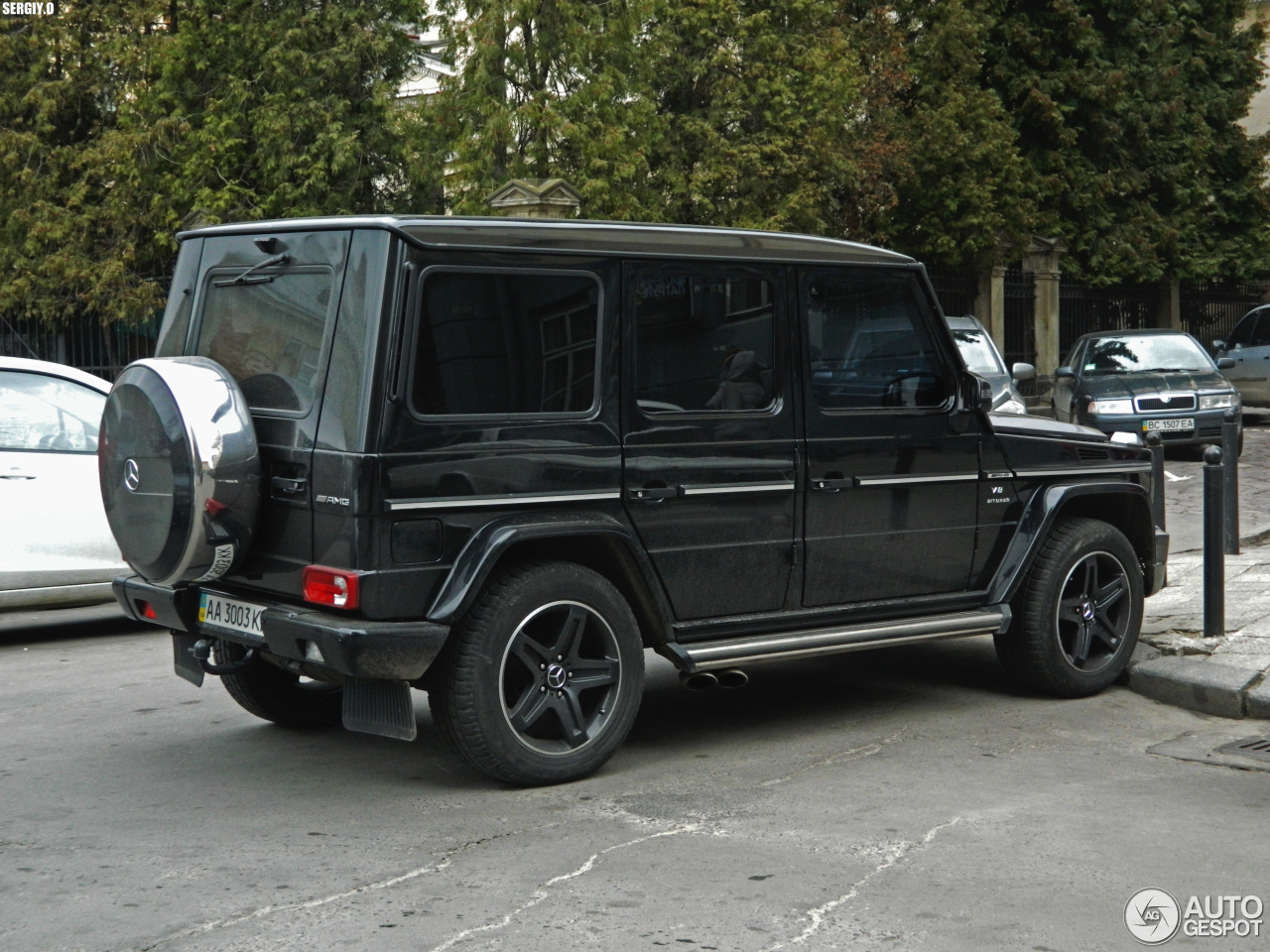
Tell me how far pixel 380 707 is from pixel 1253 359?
76.0 ft

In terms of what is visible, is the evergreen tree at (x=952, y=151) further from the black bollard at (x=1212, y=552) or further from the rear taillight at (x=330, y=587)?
the rear taillight at (x=330, y=587)

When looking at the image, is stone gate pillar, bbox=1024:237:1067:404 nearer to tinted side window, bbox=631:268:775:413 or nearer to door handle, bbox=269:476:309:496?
tinted side window, bbox=631:268:775:413

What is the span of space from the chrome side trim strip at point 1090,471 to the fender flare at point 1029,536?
0.22 feet

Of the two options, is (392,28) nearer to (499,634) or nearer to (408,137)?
(408,137)

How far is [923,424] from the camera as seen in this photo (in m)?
6.66

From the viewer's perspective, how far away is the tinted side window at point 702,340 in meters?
5.92

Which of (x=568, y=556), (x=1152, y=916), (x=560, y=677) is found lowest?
(x=1152, y=916)

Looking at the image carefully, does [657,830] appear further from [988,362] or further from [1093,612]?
[988,362]

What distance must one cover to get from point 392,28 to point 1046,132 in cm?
1464

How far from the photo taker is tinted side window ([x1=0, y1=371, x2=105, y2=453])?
9125mm

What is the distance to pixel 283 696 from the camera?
661 cm

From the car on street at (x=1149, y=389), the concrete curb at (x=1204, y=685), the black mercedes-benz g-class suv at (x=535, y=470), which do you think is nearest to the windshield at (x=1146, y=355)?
the car on street at (x=1149, y=389)

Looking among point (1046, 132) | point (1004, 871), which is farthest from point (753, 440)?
point (1046, 132)

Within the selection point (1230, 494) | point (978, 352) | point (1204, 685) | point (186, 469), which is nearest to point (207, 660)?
point (186, 469)
